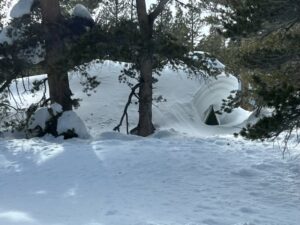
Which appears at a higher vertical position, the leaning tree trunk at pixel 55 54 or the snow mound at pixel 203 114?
the leaning tree trunk at pixel 55 54

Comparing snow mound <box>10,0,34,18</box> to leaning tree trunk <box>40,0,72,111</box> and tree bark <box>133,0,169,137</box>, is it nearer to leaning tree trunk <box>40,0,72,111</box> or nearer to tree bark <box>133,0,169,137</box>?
leaning tree trunk <box>40,0,72,111</box>

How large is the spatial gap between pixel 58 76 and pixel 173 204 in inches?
298

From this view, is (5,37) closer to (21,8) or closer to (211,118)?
(21,8)

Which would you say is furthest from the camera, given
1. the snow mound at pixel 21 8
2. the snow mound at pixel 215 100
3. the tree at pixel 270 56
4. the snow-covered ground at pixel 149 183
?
the snow mound at pixel 215 100

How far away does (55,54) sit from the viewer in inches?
488

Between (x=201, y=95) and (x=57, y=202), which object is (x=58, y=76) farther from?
(x=201, y=95)

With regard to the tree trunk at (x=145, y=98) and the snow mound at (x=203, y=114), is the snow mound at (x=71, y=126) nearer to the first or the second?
the tree trunk at (x=145, y=98)

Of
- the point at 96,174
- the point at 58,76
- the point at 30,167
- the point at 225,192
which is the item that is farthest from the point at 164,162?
the point at 58,76

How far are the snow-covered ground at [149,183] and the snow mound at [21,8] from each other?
11.6 feet

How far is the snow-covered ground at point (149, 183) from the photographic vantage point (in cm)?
550

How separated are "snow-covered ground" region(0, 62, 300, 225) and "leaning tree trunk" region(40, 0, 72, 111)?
1.75 m

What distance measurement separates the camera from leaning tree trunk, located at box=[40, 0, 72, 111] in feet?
40.2

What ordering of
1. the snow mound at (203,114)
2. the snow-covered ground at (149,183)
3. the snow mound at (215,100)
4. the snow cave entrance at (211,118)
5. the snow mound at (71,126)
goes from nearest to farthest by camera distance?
the snow-covered ground at (149,183) → the snow mound at (71,126) → the snow mound at (203,114) → the snow cave entrance at (211,118) → the snow mound at (215,100)

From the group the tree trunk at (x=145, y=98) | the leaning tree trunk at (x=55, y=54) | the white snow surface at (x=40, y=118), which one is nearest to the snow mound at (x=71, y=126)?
the white snow surface at (x=40, y=118)
